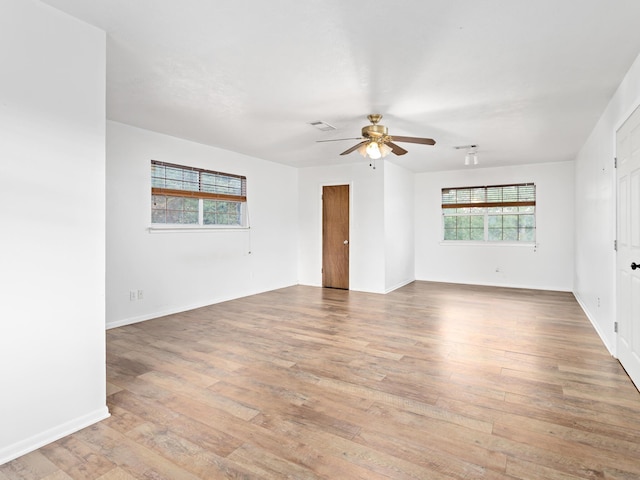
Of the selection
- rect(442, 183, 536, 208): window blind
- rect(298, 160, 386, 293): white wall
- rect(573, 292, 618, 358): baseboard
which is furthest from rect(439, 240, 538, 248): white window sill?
rect(298, 160, 386, 293): white wall

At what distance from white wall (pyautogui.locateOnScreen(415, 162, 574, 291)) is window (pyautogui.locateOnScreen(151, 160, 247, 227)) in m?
4.06

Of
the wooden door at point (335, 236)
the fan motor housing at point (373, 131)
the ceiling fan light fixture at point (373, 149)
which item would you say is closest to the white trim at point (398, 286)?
the wooden door at point (335, 236)

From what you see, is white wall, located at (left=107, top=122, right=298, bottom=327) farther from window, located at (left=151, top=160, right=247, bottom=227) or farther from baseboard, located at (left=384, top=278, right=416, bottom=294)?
baseboard, located at (left=384, top=278, right=416, bottom=294)

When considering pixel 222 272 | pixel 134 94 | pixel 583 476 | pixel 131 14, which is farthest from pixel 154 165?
pixel 583 476

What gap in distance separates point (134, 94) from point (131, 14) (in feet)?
4.75

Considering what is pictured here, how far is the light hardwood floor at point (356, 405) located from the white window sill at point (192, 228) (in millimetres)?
1223

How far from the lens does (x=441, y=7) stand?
2059mm

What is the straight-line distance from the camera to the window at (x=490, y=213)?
727 centimetres

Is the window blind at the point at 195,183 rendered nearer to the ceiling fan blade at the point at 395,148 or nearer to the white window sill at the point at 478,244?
the ceiling fan blade at the point at 395,148

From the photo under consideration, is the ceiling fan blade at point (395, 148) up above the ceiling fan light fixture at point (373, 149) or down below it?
above

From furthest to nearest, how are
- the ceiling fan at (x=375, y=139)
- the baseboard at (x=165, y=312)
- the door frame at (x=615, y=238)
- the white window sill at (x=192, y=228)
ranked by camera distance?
the white window sill at (x=192, y=228)
the baseboard at (x=165, y=312)
the ceiling fan at (x=375, y=139)
the door frame at (x=615, y=238)

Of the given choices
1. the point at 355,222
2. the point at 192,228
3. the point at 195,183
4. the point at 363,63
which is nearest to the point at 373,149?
the point at 363,63

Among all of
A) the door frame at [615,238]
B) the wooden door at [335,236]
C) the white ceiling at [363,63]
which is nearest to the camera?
the white ceiling at [363,63]

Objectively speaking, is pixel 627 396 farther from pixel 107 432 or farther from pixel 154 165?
pixel 154 165
